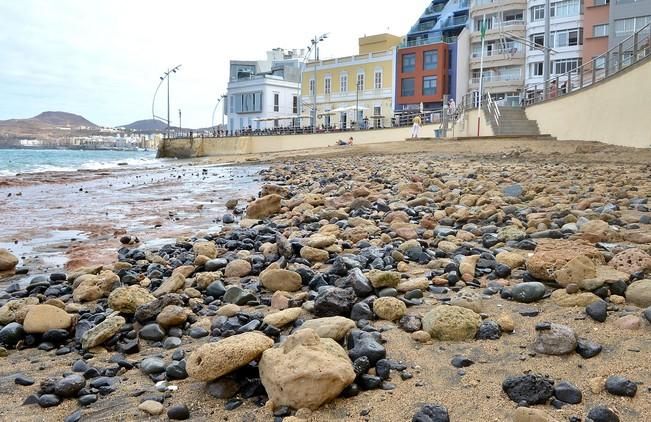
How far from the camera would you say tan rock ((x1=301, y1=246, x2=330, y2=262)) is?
4273 mm

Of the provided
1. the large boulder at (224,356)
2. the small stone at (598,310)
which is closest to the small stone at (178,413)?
the large boulder at (224,356)

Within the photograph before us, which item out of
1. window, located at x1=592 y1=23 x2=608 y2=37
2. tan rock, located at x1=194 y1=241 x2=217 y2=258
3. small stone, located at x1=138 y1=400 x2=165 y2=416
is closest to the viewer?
small stone, located at x1=138 y1=400 x2=165 y2=416

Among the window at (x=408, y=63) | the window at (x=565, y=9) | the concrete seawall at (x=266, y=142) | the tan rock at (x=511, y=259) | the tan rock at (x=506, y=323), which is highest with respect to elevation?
the window at (x=565, y=9)

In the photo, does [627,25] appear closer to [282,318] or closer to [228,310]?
[228,310]

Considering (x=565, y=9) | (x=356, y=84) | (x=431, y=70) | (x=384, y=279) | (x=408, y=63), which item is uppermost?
(x=565, y=9)

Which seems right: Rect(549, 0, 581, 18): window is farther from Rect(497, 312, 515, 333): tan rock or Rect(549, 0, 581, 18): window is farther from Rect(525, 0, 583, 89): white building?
Rect(497, 312, 515, 333): tan rock

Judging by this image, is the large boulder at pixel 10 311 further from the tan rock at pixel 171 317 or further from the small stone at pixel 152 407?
the small stone at pixel 152 407

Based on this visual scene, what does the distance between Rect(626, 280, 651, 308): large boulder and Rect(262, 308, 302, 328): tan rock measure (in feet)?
5.39

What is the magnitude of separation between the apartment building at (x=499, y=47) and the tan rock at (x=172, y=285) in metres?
50.8

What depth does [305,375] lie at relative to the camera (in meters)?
2.01

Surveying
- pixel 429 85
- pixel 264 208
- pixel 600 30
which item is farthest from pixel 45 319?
pixel 429 85

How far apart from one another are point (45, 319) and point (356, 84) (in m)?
57.0

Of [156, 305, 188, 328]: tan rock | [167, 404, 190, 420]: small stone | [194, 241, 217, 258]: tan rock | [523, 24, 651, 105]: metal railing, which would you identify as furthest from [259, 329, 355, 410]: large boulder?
[523, 24, 651, 105]: metal railing

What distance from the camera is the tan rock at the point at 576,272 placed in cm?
293
